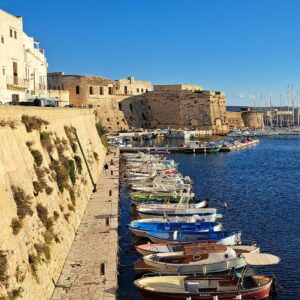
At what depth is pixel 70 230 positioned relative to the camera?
56.3 feet

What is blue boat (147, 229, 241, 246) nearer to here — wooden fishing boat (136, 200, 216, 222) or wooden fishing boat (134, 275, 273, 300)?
wooden fishing boat (136, 200, 216, 222)

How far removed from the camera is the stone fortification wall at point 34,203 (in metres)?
10.5

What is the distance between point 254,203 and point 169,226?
9504 millimetres

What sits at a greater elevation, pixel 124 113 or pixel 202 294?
pixel 124 113

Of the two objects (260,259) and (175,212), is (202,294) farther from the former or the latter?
(175,212)

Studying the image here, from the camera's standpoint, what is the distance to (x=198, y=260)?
16.3 m

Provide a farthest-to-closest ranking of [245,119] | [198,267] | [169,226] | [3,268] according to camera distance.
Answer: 1. [245,119]
2. [169,226]
3. [198,267]
4. [3,268]

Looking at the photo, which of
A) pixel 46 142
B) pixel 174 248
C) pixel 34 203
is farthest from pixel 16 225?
pixel 174 248

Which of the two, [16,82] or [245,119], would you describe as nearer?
[16,82]

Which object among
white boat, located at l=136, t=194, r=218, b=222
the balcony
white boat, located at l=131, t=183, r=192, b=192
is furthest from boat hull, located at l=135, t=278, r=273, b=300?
the balcony

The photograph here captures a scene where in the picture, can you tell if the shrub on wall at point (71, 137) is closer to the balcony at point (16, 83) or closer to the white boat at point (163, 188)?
the balcony at point (16, 83)

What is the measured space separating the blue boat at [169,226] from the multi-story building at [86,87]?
53.6 m

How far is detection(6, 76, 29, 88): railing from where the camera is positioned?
2662cm

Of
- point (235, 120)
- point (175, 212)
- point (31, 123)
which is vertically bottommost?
point (175, 212)
